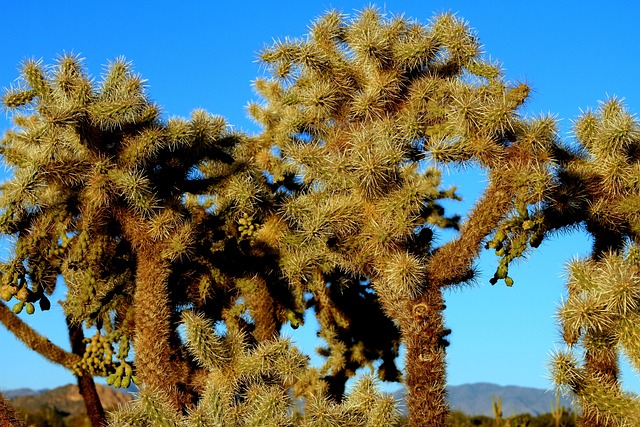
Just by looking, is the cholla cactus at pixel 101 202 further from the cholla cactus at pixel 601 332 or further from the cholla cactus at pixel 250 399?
the cholla cactus at pixel 601 332

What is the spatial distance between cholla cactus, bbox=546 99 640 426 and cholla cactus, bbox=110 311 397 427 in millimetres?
1555

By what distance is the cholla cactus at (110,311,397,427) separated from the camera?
Result: 5891 mm

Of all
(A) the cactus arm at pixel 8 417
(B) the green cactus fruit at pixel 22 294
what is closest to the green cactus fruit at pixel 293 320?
(B) the green cactus fruit at pixel 22 294

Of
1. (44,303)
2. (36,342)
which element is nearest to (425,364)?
(44,303)

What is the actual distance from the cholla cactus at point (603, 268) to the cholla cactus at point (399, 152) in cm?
65

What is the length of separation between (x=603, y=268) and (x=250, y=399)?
11.3 feet

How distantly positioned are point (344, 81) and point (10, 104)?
3534 millimetres

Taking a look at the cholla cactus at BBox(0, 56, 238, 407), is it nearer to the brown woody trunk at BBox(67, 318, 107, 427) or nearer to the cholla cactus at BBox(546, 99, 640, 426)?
the brown woody trunk at BBox(67, 318, 107, 427)

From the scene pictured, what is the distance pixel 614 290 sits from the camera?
21.4 feet

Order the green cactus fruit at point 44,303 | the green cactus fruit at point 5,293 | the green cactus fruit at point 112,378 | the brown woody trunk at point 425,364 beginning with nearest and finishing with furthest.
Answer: the brown woody trunk at point 425,364, the green cactus fruit at point 5,293, the green cactus fruit at point 44,303, the green cactus fruit at point 112,378

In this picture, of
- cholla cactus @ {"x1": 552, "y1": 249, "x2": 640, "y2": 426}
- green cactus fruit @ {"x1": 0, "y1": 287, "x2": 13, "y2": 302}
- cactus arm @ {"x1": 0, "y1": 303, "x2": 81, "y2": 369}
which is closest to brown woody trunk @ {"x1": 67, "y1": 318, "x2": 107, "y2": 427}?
cactus arm @ {"x1": 0, "y1": 303, "x2": 81, "y2": 369}

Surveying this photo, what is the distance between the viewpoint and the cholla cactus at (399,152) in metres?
8.08

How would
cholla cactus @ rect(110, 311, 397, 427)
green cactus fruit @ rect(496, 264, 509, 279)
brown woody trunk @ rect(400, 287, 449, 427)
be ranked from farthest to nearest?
green cactus fruit @ rect(496, 264, 509, 279) < brown woody trunk @ rect(400, 287, 449, 427) < cholla cactus @ rect(110, 311, 397, 427)

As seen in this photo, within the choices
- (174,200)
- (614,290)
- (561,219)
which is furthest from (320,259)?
(614,290)
